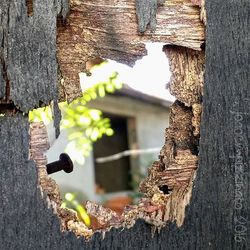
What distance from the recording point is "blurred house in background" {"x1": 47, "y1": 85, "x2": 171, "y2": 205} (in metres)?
8.72

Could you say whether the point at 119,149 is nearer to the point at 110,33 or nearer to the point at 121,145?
the point at 121,145

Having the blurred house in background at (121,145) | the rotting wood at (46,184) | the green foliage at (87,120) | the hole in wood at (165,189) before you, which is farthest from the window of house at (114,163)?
the rotting wood at (46,184)

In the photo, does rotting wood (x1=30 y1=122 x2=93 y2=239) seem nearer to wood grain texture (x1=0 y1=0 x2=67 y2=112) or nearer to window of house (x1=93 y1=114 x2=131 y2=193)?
wood grain texture (x1=0 y1=0 x2=67 y2=112)

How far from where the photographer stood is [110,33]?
1.63m

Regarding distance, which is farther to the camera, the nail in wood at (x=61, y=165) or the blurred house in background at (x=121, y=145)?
the blurred house in background at (x=121, y=145)

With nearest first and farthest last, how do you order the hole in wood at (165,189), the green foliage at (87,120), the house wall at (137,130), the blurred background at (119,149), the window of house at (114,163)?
1. the hole in wood at (165,189)
2. the green foliage at (87,120)
3. the blurred background at (119,149)
4. the house wall at (137,130)
5. the window of house at (114,163)

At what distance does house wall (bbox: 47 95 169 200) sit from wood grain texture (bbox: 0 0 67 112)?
21.7 ft

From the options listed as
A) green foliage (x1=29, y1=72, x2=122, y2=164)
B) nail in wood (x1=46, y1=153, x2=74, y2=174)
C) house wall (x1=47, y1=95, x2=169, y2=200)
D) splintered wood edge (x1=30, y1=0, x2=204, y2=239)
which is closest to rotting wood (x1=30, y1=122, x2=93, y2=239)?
splintered wood edge (x1=30, y1=0, x2=204, y2=239)

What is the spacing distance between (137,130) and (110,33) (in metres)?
8.11

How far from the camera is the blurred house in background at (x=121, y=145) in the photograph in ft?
28.6

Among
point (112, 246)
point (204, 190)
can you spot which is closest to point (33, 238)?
point (112, 246)

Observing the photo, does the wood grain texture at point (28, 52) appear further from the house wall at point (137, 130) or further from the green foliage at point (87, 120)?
the house wall at point (137, 130)

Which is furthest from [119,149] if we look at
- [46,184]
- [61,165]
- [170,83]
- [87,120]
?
[46,184]

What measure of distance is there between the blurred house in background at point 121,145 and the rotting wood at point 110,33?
6.12 metres
